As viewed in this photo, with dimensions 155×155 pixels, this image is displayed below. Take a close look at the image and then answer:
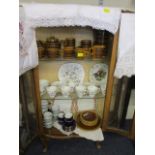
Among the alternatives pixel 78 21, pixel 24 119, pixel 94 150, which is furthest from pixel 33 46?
pixel 94 150

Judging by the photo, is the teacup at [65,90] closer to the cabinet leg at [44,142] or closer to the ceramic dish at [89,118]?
the ceramic dish at [89,118]

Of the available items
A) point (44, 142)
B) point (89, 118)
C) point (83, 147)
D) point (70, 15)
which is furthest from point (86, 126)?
point (70, 15)

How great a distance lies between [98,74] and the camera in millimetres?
1722

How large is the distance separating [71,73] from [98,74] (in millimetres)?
300

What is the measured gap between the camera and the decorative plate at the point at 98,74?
169cm

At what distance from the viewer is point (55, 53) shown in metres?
1.39

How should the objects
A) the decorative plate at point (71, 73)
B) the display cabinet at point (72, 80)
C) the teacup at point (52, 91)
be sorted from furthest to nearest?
the decorative plate at point (71, 73) → the teacup at point (52, 91) → the display cabinet at point (72, 80)

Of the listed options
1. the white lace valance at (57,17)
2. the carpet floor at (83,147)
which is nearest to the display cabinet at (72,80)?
the carpet floor at (83,147)

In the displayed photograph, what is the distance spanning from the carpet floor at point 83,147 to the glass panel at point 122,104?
0.19 m

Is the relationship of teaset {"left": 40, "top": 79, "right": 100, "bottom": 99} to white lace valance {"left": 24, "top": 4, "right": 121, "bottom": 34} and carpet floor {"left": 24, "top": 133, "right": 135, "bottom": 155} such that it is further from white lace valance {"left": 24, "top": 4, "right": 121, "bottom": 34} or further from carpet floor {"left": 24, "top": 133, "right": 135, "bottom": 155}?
white lace valance {"left": 24, "top": 4, "right": 121, "bottom": 34}

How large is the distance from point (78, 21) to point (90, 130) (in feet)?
3.50

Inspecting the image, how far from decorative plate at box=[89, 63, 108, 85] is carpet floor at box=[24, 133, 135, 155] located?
683 mm

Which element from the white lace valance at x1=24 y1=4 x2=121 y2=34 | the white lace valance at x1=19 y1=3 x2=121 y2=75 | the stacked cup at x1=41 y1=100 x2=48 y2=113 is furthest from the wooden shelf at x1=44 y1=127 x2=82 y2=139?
the white lace valance at x1=24 y1=4 x2=121 y2=34
